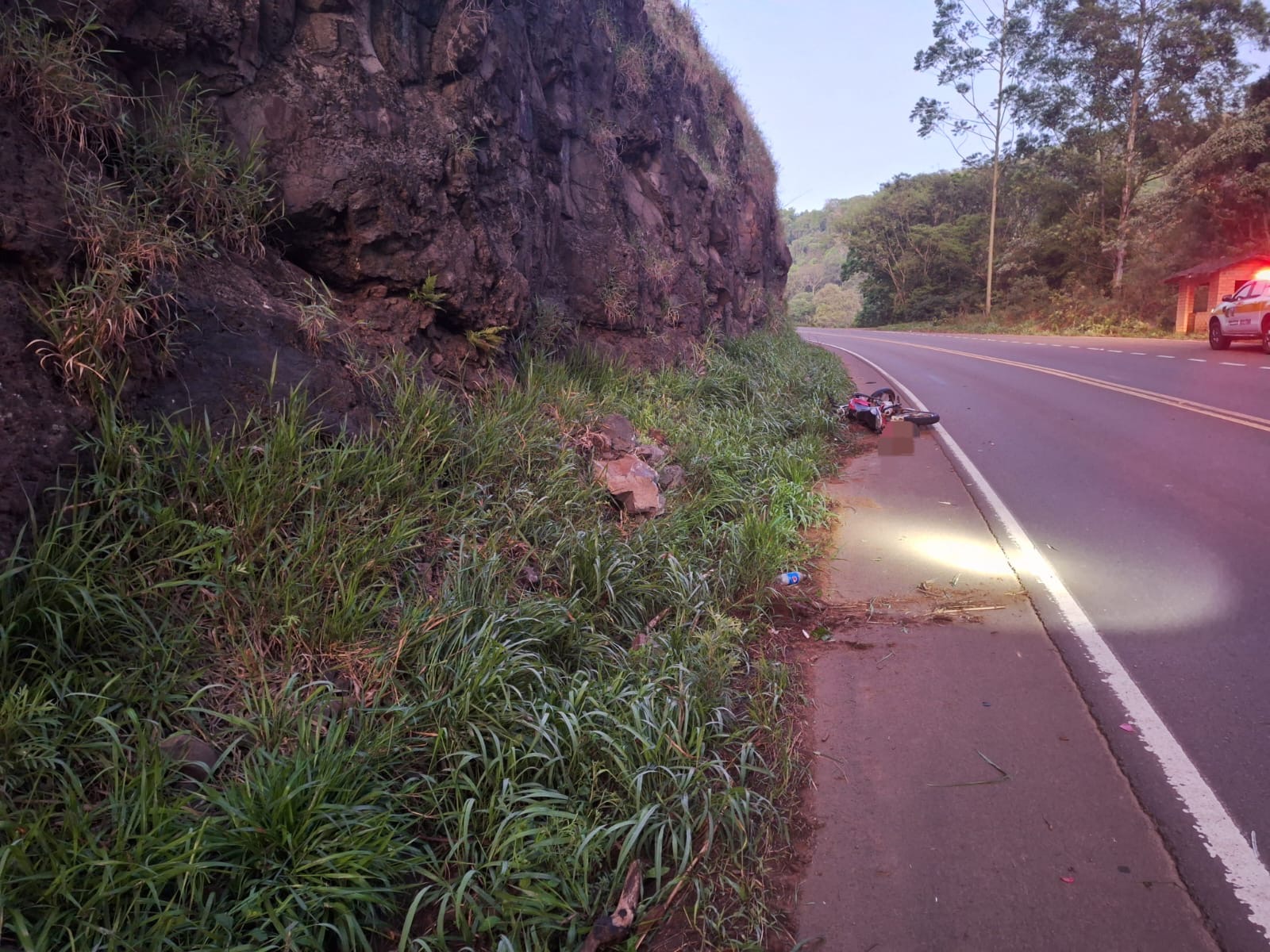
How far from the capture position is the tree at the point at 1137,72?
35875mm

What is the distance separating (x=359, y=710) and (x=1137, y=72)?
47690 mm

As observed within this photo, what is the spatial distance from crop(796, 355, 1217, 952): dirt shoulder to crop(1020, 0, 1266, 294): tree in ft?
136

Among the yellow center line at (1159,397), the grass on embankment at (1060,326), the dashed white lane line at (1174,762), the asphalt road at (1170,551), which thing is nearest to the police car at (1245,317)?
the yellow center line at (1159,397)

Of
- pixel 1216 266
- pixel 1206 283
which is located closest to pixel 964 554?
pixel 1216 266

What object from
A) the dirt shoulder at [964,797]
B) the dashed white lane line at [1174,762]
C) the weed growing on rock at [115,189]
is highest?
the weed growing on rock at [115,189]

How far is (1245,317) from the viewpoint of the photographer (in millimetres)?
20828

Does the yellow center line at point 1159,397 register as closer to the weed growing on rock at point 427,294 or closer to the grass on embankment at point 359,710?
the grass on embankment at point 359,710

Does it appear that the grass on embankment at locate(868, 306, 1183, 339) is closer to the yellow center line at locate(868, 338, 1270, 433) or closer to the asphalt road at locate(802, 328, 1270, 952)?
the yellow center line at locate(868, 338, 1270, 433)

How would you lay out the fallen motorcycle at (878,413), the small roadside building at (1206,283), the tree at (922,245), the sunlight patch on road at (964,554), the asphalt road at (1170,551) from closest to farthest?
1. the asphalt road at (1170,551)
2. the sunlight patch on road at (964,554)
3. the fallen motorcycle at (878,413)
4. the small roadside building at (1206,283)
5. the tree at (922,245)

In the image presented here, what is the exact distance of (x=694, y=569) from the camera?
5.68 meters

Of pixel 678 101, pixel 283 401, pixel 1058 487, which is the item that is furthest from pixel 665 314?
pixel 283 401

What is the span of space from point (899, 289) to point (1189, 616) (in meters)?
61.5

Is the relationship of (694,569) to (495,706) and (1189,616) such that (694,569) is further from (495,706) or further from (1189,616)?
(1189,616)

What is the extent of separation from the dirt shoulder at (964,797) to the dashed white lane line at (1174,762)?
18cm
